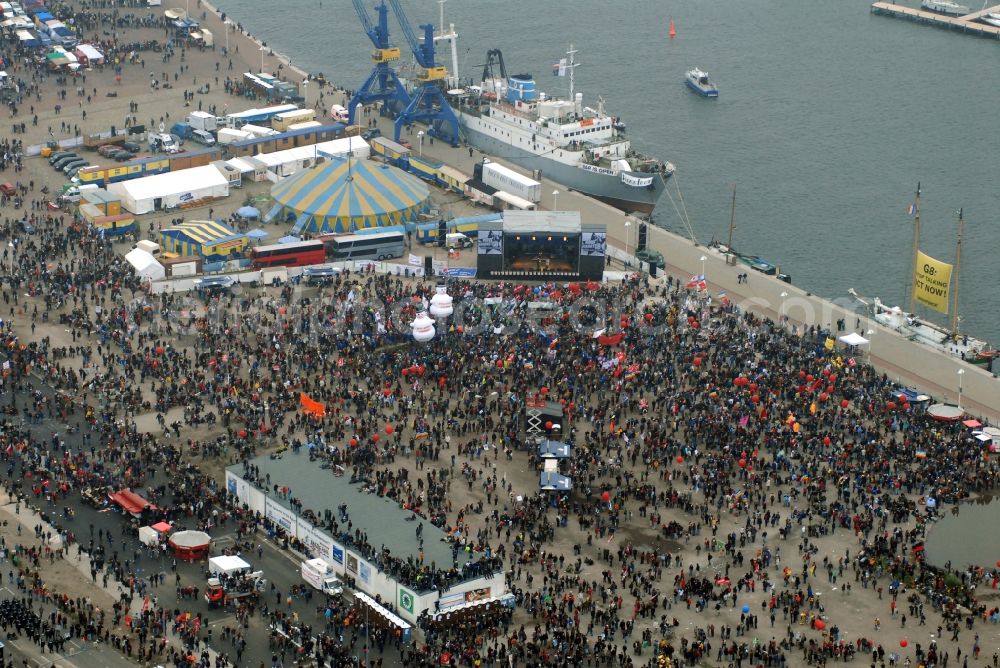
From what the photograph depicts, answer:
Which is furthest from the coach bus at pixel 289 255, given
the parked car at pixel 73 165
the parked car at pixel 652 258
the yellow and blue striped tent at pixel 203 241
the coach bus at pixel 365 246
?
the parked car at pixel 73 165

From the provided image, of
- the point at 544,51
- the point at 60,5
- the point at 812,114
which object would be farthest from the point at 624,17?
the point at 60,5

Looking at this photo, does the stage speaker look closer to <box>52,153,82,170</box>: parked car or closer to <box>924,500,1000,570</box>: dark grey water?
<box>924,500,1000,570</box>: dark grey water

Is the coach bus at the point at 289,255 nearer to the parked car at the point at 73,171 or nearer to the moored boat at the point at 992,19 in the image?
the parked car at the point at 73,171

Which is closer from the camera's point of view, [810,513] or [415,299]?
[810,513]

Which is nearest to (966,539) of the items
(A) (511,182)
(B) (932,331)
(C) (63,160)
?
(B) (932,331)

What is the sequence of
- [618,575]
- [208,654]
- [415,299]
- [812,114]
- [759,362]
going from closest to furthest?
[208,654], [618,575], [759,362], [415,299], [812,114]

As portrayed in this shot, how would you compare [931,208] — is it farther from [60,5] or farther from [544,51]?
→ [60,5]

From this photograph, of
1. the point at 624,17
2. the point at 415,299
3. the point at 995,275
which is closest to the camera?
the point at 415,299

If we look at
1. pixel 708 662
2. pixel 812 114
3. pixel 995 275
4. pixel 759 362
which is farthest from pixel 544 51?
pixel 708 662
